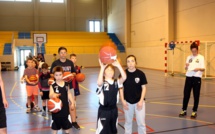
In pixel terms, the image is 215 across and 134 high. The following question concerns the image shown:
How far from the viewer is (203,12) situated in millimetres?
15703

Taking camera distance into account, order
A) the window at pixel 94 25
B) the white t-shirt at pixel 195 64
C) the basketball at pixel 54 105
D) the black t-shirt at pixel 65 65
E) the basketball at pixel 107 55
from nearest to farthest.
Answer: the basketball at pixel 107 55
the basketball at pixel 54 105
the black t-shirt at pixel 65 65
the white t-shirt at pixel 195 64
the window at pixel 94 25

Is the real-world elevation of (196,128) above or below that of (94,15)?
below

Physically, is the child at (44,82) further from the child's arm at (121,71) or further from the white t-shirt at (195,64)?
the white t-shirt at (195,64)

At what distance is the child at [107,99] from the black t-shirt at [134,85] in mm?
335

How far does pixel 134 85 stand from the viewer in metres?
3.96

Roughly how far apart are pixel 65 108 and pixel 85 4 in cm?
3042

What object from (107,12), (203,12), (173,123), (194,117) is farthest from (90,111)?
(107,12)

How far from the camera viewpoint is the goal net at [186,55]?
1484 cm

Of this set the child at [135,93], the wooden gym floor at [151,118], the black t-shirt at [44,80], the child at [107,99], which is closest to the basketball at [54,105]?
the child at [107,99]

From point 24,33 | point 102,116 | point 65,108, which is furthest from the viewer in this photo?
point 24,33

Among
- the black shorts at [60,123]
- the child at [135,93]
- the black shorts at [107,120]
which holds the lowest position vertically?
the black shorts at [60,123]

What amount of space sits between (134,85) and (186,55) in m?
13.9

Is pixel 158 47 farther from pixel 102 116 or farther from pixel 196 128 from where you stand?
pixel 102 116

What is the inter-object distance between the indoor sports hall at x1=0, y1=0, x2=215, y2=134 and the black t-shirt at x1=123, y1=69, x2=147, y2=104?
170 millimetres
